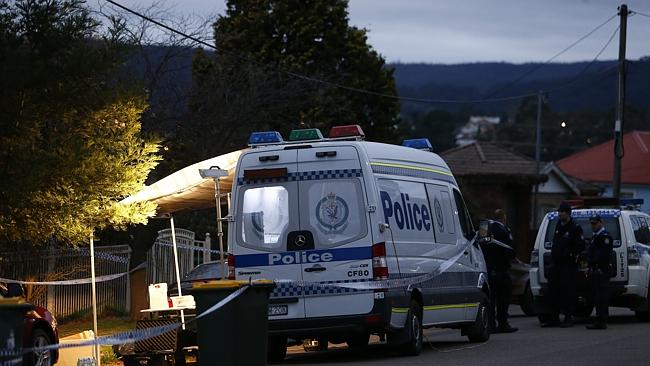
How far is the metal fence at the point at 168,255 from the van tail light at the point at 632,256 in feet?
26.0

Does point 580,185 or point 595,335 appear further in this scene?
point 580,185

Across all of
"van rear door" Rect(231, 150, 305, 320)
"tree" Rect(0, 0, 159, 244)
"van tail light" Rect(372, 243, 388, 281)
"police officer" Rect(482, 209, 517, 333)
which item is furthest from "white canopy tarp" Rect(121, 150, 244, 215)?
"police officer" Rect(482, 209, 517, 333)

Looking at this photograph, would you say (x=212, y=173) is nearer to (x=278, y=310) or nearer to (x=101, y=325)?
(x=278, y=310)

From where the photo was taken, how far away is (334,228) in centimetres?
1542

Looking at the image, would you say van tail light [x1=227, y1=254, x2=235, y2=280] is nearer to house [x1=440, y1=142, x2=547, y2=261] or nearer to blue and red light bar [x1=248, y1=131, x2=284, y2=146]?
blue and red light bar [x1=248, y1=131, x2=284, y2=146]

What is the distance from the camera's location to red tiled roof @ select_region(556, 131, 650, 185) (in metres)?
73.1

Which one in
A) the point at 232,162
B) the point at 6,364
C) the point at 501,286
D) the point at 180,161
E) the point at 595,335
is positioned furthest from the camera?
the point at 180,161

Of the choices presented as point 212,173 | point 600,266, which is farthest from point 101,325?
point 600,266

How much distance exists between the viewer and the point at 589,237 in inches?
880

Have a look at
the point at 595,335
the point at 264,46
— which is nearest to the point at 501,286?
the point at 595,335

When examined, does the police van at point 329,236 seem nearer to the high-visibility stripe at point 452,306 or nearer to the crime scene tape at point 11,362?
the high-visibility stripe at point 452,306

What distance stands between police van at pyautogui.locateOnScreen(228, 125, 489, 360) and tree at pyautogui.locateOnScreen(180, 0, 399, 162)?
13.6m

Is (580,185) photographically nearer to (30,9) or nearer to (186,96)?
(186,96)

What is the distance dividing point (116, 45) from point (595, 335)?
331 inches
